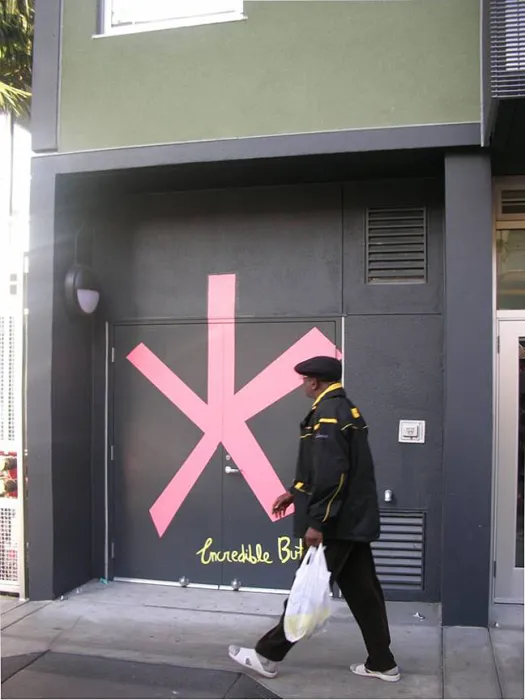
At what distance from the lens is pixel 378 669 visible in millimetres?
3750

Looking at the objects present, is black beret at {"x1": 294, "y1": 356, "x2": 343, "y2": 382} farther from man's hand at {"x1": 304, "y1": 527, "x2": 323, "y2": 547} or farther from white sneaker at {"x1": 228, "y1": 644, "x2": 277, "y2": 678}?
white sneaker at {"x1": 228, "y1": 644, "x2": 277, "y2": 678}

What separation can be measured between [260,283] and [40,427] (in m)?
2.06

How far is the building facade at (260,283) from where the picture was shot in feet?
15.0

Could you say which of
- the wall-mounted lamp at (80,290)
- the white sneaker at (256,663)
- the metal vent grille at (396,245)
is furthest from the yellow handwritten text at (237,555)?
the metal vent grille at (396,245)

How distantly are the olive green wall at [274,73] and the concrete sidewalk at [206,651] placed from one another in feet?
11.5

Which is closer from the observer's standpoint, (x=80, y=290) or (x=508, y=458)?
(x=508, y=458)

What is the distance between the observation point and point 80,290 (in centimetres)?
529

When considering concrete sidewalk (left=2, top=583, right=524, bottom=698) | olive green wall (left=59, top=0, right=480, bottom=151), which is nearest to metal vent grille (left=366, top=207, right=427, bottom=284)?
olive green wall (left=59, top=0, right=480, bottom=151)

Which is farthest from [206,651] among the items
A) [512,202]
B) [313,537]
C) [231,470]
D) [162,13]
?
[162,13]

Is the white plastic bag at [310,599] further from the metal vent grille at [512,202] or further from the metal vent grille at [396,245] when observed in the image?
the metal vent grille at [512,202]

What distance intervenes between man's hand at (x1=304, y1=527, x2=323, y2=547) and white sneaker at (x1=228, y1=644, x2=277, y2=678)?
0.82 m

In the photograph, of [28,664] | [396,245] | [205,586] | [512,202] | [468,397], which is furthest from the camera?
[205,586]

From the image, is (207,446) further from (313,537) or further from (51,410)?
(313,537)

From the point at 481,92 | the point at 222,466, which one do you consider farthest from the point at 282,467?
the point at 481,92
